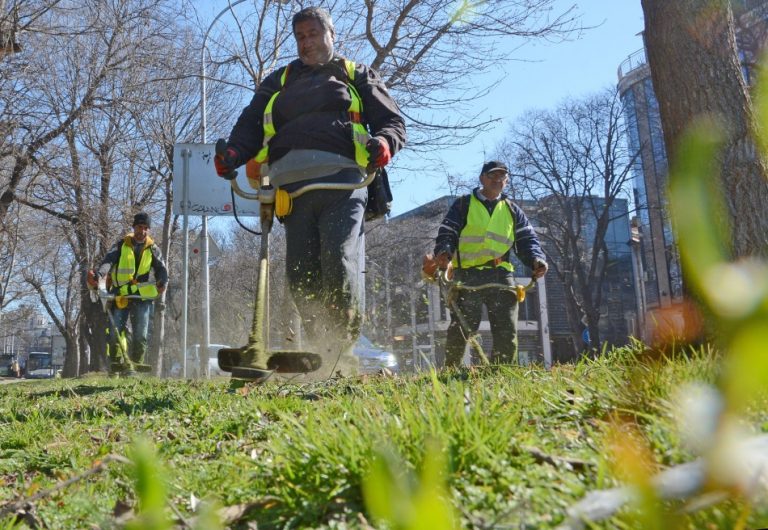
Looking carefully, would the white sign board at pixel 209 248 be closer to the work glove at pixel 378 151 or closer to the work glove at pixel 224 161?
the work glove at pixel 224 161

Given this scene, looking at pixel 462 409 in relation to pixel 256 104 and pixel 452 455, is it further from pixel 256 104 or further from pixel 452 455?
pixel 256 104

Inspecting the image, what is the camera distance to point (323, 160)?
200 inches

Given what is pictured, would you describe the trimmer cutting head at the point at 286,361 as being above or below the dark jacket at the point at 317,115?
below

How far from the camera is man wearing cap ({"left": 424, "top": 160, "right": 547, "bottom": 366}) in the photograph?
6754mm

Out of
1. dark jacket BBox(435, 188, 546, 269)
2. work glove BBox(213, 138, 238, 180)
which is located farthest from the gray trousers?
dark jacket BBox(435, 188, 546, 269)

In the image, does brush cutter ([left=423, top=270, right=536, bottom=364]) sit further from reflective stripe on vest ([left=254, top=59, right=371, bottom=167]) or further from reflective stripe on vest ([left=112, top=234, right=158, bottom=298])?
reflective stripe on vest ([left=112, top=234, right=158, bottom=298])

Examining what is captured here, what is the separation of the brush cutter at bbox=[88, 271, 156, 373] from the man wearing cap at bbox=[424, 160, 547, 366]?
5666 millimetres

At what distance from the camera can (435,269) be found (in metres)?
6.82

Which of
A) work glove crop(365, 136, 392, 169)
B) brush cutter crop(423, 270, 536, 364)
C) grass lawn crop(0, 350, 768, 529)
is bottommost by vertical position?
grass lawn crop(0, 350, 768, 529)

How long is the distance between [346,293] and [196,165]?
10379 millimetres

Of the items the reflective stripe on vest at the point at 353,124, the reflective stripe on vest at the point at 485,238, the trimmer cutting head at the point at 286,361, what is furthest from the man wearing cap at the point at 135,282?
the trimmer cutting head at the point at 286,361

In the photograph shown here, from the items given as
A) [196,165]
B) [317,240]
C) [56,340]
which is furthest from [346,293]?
[56,340]

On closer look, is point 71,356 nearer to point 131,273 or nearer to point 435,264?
point 131,273

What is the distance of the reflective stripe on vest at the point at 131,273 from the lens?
10836mm
